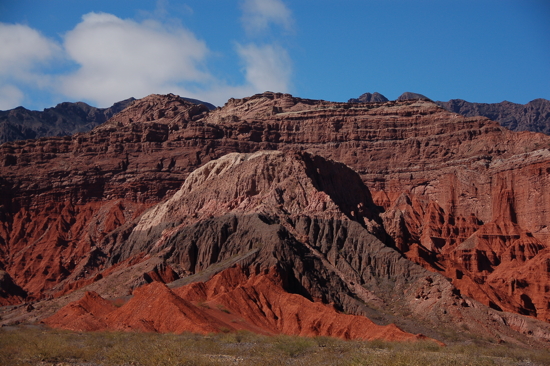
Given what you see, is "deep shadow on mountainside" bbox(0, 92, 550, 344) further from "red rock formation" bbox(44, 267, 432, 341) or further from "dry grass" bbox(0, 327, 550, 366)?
"dry grass" bbox(0, 327, 550, 366)

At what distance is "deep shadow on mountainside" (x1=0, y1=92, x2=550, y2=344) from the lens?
92.0 m

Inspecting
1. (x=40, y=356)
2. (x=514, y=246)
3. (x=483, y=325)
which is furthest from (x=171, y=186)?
(x=40, y=356)

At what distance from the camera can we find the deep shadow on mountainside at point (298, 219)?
9200 cm

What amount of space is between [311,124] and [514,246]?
212 ft

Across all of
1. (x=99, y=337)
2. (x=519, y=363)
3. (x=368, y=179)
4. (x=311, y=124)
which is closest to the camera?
(x=519, y=363)

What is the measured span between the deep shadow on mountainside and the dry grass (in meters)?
11.9

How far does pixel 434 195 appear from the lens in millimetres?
159625

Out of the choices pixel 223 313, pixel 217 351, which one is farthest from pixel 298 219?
pixel 217 351

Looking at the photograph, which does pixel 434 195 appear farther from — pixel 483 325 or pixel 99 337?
pixel 99 337

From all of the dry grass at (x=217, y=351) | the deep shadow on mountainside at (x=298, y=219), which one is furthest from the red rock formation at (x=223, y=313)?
the dry grass at (x=217, y=351)

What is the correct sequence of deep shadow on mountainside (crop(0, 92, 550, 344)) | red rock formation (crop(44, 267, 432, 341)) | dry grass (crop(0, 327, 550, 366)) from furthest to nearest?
deep shadow on mountainside (crop(0, 92, 550, 344))
red rock formation (crop(44, 267, 432, 341))
dry grass (crop(0, 327, 550, 366))

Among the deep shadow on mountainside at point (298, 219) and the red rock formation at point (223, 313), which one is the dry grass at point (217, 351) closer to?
the red rock formation at point (223, 313)

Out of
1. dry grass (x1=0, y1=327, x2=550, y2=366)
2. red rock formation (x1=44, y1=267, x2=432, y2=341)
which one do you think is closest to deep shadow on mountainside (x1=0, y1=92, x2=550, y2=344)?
red rock formation (x1=44, y1=267, x2=432, y2=341)

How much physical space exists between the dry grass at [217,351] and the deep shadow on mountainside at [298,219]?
11905mm
